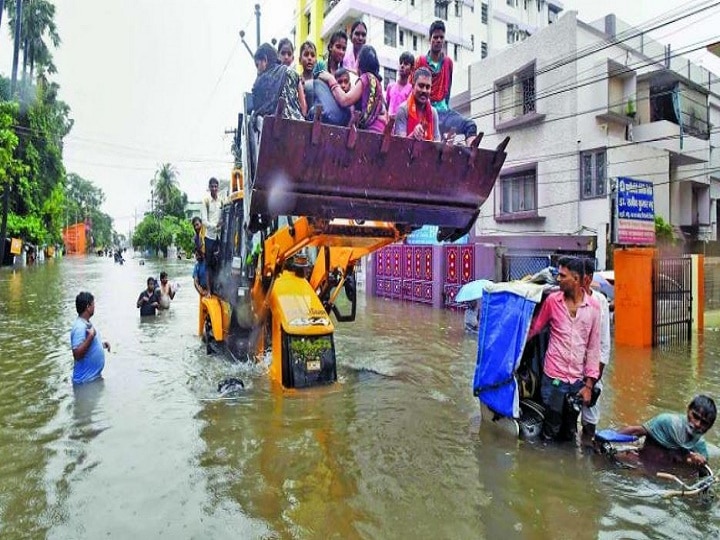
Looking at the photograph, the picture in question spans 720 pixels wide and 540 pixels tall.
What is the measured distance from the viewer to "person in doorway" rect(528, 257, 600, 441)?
436cm

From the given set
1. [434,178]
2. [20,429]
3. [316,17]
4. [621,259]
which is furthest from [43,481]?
[316,17]

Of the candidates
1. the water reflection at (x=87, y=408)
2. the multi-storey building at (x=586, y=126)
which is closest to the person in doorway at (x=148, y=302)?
the water reflection at (x=87, y=408)

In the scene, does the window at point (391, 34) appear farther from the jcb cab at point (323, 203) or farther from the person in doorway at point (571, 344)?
the person in doorway at point (571, 344)

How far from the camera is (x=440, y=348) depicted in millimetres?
10117

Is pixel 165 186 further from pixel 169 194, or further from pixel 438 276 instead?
pixel 438 276

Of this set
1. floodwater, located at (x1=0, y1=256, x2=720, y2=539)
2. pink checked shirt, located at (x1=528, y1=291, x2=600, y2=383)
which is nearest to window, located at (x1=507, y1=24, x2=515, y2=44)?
floodwater, located at (x1=0, y1=256, x2=720, y2=539)

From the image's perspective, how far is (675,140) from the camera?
1897cm

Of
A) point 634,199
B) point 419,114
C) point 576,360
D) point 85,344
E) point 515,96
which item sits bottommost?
point 85,344

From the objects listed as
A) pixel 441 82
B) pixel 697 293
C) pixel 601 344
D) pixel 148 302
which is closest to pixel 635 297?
pixel 697 293

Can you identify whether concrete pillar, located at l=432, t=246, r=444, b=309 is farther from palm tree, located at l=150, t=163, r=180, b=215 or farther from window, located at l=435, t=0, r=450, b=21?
palm tree, located at l=150, t=163, r=180, b=215

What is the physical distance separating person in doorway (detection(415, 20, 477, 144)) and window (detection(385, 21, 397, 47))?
31893 mm

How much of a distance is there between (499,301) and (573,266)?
0.82 m

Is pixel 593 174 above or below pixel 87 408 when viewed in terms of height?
above

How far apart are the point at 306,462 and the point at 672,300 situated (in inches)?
360
